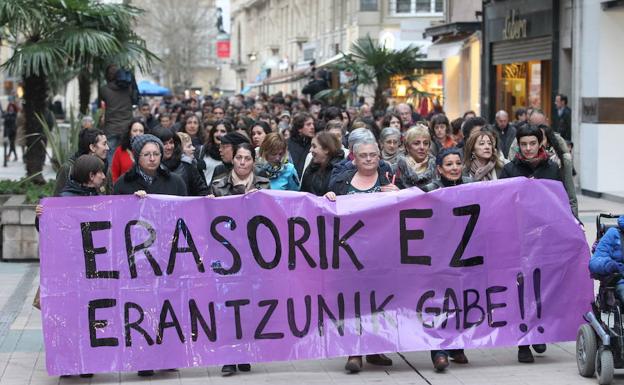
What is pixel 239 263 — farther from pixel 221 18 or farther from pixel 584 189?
pixel 221 18

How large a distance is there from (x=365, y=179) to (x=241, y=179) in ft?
3.32

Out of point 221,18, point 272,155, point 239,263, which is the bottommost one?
point 239,263

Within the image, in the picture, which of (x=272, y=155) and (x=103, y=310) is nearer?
(x=103, y=310)

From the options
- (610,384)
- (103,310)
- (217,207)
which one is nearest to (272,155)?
(217,207)

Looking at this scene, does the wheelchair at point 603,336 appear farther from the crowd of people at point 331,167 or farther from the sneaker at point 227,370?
the sneaker at point 227,370

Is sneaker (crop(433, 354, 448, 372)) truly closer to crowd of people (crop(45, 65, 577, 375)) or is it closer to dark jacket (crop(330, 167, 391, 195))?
crowd of people (crop(45, 65, 577, 375))

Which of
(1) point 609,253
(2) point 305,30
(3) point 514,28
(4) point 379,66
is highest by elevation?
(2) point 305,30

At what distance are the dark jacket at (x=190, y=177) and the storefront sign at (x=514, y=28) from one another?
1739cm

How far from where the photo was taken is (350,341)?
8.91 m

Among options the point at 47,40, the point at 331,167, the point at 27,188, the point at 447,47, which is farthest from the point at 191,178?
the point at 447,47

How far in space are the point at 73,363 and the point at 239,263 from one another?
1.30 m

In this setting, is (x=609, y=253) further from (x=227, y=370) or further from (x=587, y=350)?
(x=227, y=370)

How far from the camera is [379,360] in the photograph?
920cm

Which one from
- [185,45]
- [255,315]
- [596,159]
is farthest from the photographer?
[185,45]
